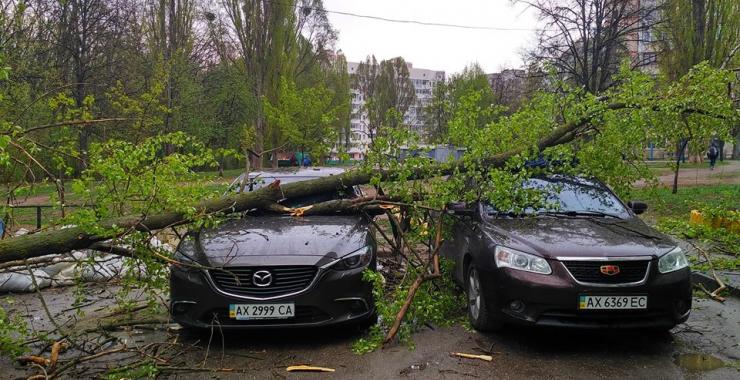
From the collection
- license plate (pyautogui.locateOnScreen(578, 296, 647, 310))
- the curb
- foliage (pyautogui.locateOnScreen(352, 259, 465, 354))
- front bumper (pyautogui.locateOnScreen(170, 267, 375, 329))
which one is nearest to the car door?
foliage (pyautogui.locateOnScreen(352, 259, 465, 354))

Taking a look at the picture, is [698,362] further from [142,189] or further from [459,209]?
[142,189]

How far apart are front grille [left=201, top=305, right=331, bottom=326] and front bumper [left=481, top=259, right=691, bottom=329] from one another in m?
1.48

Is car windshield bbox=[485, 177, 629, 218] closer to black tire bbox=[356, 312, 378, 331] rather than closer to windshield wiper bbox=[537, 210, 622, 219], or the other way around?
windshield wiper bbox=[537, 210, 622, 219]

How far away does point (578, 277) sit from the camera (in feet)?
13.8

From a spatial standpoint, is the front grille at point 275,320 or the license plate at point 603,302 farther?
the front grille at point 275,320

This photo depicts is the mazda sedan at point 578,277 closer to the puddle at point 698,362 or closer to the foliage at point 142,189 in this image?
the puddle at point 698,362

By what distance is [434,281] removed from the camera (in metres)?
5.52

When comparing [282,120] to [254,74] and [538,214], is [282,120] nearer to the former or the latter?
[254,74]

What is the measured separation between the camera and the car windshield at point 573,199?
17.5ft

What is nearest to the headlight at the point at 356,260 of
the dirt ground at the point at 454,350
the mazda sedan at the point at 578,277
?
the dirt ground at the point at 454,350

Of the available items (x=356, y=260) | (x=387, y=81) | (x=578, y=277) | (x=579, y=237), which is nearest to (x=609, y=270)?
(x=578, y=277)

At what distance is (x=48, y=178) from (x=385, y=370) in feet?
11.2

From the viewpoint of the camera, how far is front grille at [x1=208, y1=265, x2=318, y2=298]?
14.5 feet

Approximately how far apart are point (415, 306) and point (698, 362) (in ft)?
7.20
